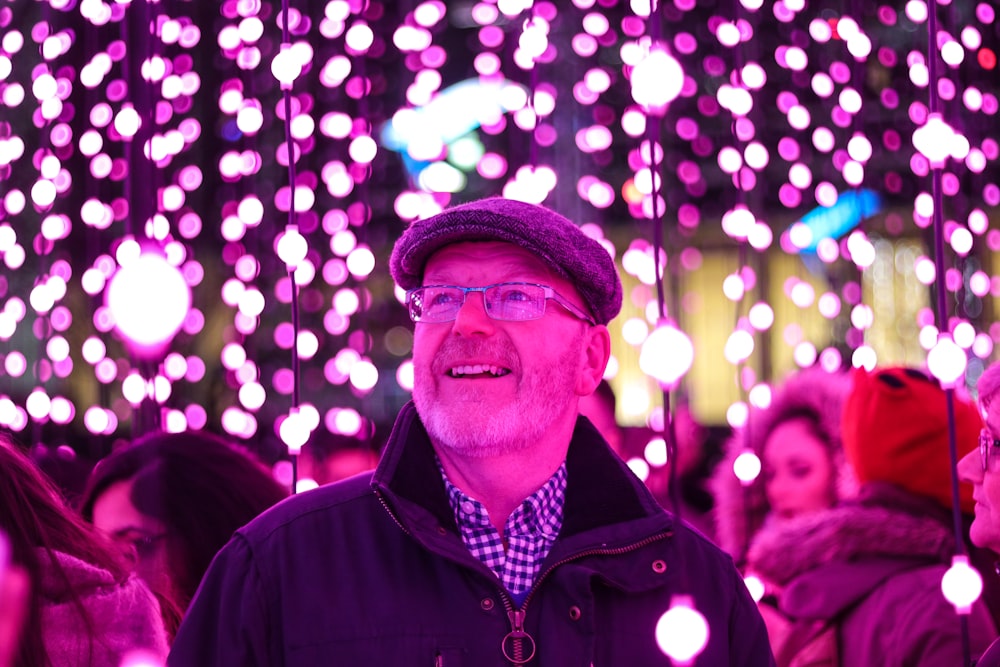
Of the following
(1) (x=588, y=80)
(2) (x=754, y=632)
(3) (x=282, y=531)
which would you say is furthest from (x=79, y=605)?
(1) (x=588, y=80)

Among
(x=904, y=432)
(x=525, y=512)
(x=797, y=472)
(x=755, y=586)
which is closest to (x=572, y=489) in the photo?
(x=525, y=512)

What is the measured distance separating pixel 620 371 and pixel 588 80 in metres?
4.20

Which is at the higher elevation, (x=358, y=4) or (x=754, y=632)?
(x=358, y=4)

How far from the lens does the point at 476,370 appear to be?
1378 millimetres

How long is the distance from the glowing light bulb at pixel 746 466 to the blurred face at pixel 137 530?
50.9 inches

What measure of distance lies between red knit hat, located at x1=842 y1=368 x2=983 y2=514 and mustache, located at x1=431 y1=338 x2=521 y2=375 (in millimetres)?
978

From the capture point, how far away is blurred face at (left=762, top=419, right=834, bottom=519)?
8.50ft

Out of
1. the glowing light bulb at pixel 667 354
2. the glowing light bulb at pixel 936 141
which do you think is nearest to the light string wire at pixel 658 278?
the glowing light bulb at pixel 667 354

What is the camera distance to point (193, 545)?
81.2 inches

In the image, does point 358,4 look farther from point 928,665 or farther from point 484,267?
point 928,665

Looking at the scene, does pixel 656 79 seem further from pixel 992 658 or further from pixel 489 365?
pixel 992 658

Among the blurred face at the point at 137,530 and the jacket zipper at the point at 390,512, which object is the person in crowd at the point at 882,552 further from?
the blurred face at the point at 137,530

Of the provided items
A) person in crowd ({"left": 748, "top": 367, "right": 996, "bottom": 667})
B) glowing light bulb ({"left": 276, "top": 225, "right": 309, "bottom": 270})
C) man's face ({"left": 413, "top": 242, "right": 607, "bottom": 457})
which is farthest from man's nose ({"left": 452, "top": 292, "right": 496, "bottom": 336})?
person in crowd ({"left": 748, "top": 367, "right": 996, "bottom": 667})

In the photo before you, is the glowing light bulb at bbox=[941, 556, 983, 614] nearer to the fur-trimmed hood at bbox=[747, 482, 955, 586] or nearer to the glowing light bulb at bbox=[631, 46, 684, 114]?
the fur-trimmed hood at bbox=[747, 482, 955, 586]
